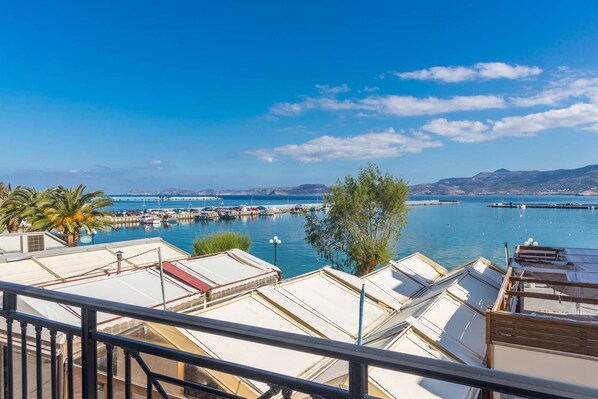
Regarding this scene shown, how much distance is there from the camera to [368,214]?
21297 mm

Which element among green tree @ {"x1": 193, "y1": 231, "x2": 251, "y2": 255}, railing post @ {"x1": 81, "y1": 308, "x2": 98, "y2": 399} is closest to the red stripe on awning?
railing post @ {"x1": 81, "y1": 308, "x2": 98, "y2": 399}

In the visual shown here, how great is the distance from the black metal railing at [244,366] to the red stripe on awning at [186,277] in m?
7.39

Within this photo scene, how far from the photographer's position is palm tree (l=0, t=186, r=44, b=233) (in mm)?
20597

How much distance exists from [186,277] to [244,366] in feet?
29.2

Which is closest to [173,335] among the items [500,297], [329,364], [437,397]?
[329,364]

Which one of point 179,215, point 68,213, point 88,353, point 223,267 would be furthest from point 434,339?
point 179,215

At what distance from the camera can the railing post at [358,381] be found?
116 cm

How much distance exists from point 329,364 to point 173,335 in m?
2.45

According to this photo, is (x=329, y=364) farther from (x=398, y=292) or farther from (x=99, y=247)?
(x=99, y=247)

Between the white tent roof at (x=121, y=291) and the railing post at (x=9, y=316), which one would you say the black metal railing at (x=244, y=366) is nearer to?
the railing post at (x=9, y=316)

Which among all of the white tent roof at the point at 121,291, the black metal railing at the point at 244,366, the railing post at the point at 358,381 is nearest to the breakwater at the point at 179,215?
the white tent roof at the point at 121,291

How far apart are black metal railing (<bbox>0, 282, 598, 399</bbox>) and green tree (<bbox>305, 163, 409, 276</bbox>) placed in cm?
1923

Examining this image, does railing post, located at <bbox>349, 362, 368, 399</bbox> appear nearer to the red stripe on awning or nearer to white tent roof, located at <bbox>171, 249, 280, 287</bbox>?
the red stripe on awning

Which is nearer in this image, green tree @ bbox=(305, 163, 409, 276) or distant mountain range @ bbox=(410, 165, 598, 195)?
green tree @ bbox=(305, 163, 409, 276)
